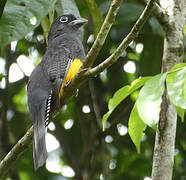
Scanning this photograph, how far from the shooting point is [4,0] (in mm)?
3449

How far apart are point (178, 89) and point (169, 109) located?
1059mm

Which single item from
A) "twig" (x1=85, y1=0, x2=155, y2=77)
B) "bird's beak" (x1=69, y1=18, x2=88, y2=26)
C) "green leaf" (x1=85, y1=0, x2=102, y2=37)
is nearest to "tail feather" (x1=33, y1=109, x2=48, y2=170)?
"twig" (x1=85, y1=0, x2=155, y2=77)

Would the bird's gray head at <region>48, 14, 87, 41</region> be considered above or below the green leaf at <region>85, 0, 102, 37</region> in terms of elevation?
below

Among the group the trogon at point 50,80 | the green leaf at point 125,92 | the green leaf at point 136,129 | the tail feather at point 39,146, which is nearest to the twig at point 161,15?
the trogon at point 50,80

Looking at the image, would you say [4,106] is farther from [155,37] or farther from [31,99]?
[155,37]

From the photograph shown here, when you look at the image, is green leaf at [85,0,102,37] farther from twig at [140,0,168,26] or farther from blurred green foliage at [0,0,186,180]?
blurred green foliage at [0,0,186,180]

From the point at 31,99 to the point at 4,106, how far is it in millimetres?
1077

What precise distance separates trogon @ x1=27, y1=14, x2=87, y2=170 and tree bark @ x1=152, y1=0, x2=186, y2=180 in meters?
0.88

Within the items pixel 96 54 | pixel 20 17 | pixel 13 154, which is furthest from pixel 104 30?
pixel 13 154

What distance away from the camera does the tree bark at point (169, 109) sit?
3.19 m

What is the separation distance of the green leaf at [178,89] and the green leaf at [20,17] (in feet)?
3.73

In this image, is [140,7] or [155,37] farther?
[155,37]

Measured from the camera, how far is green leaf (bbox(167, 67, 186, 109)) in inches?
91.7

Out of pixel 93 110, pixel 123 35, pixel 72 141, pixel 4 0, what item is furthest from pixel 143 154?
pixel 4 0
